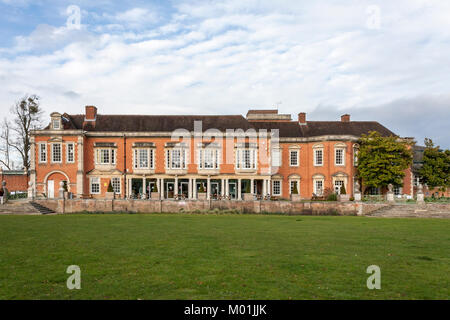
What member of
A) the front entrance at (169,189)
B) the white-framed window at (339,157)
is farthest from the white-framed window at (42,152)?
the white-framed window at (339,157)

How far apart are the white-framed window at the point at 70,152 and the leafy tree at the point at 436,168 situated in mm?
37513

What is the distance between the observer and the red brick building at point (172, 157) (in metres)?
40.2

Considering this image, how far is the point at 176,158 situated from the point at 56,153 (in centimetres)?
1276

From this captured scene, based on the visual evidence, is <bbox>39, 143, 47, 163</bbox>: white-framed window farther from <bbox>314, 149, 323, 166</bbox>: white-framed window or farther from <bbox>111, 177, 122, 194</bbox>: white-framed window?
<bbox>314, 149, 323, 166</bbox>: white-framed window

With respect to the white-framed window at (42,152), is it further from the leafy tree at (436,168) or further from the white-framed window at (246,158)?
the leafy tree at (436,168)

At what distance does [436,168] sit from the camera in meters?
39.8

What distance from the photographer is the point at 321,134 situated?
43.9 m

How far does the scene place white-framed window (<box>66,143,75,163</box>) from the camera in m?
40.2

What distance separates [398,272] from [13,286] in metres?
8.83

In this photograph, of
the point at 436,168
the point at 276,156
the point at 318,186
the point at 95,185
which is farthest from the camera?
the point at 276,156

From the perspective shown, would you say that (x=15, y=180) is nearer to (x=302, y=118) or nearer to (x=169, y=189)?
(x=169, y=189)

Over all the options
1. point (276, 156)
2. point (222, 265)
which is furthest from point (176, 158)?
point (222, 265)

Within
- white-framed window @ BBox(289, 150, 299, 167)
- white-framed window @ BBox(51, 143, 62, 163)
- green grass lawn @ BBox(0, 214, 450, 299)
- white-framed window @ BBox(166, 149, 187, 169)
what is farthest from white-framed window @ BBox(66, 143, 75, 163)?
green grass lawn @ BBox(0, 214, 450, 299)
